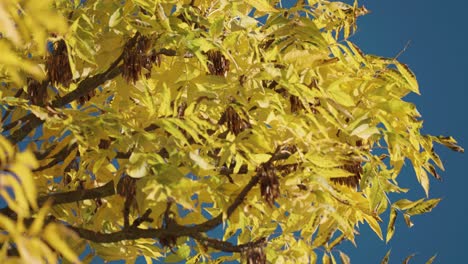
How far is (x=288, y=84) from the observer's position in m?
3.26

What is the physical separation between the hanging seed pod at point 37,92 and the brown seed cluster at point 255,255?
1.38 metres

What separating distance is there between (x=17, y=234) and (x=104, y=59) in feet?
7.73

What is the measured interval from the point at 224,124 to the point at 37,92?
3.25 feet

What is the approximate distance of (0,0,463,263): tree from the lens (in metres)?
3.35

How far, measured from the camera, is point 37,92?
421 cm

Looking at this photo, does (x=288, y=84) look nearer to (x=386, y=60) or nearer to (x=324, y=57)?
(x=324, y=57)

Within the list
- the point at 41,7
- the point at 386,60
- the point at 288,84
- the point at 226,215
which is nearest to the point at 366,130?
the point at 288,84

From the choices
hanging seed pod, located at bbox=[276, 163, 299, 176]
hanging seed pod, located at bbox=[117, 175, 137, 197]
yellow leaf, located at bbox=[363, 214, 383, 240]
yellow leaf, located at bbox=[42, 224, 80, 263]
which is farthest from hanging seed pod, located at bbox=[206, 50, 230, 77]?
yellow leaf, located at bbox=[42, 224, 80, 263]

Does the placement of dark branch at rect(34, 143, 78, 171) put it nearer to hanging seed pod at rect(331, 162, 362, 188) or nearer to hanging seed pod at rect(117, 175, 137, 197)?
hanging seed pod at rect(117, 175, 137, 197)

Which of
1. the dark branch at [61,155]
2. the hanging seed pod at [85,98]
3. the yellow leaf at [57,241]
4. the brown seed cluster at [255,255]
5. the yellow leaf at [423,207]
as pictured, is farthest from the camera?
the hanging seed pod at [85,98]

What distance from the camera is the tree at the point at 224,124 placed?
3352mm

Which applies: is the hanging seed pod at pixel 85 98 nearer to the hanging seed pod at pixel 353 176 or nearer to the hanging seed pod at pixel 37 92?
the hanging seed pod at pixel 37 92

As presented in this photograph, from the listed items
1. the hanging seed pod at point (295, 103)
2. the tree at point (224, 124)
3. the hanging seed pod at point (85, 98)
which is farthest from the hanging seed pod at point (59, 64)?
the hanging seed pod at point (295, 103)

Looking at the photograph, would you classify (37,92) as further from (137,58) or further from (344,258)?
(344,258)
